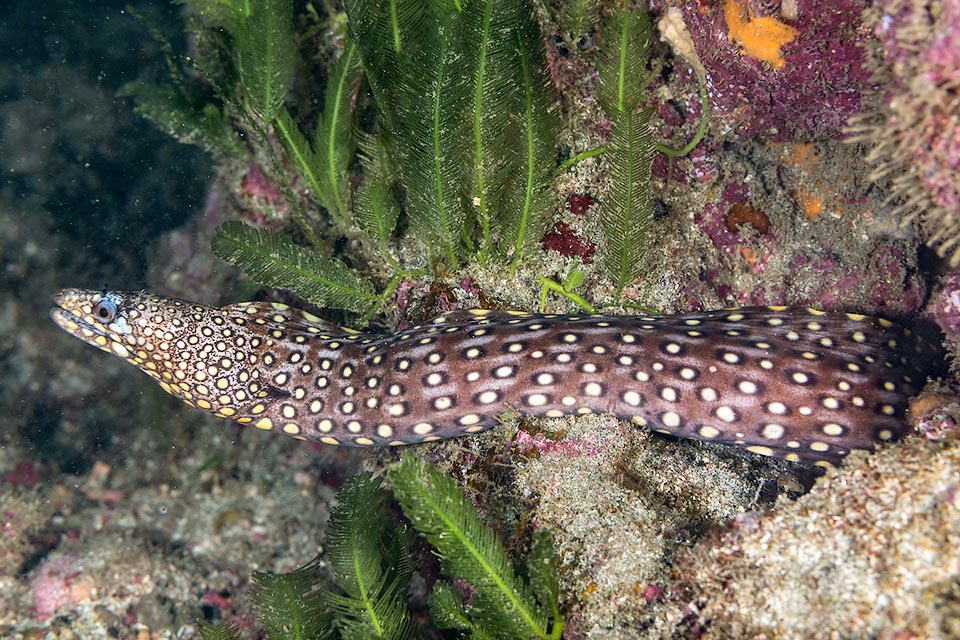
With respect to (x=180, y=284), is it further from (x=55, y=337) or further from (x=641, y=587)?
(x=641, y=587)

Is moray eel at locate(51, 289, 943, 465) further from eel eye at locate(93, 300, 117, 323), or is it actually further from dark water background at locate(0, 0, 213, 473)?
dark water background at locate(0, 0, 213, 473)

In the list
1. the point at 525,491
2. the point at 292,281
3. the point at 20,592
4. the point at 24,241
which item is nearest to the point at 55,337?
the point at 24,241

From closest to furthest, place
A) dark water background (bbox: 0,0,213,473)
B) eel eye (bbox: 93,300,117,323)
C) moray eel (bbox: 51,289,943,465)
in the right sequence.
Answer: moray eel (bbox: 51,289,943,465) → eel eye (bbox: 93,300,117,323) → dark water background (bbox: 0,0,213,473)

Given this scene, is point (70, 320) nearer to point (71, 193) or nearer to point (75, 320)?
point (75, 320)

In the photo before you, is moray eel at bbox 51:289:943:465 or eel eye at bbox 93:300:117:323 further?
eel eye at bbox 93:300:117:323

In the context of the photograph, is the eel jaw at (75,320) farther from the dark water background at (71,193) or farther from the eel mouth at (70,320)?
the dark water background at (71,193)

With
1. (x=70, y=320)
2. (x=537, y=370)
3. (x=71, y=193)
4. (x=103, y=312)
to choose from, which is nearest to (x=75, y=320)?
(x=70, y=320)

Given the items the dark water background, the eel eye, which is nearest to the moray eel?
the eel eye

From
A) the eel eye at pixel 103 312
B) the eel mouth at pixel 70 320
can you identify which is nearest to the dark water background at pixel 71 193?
the eel mouth at pixel 70 320
